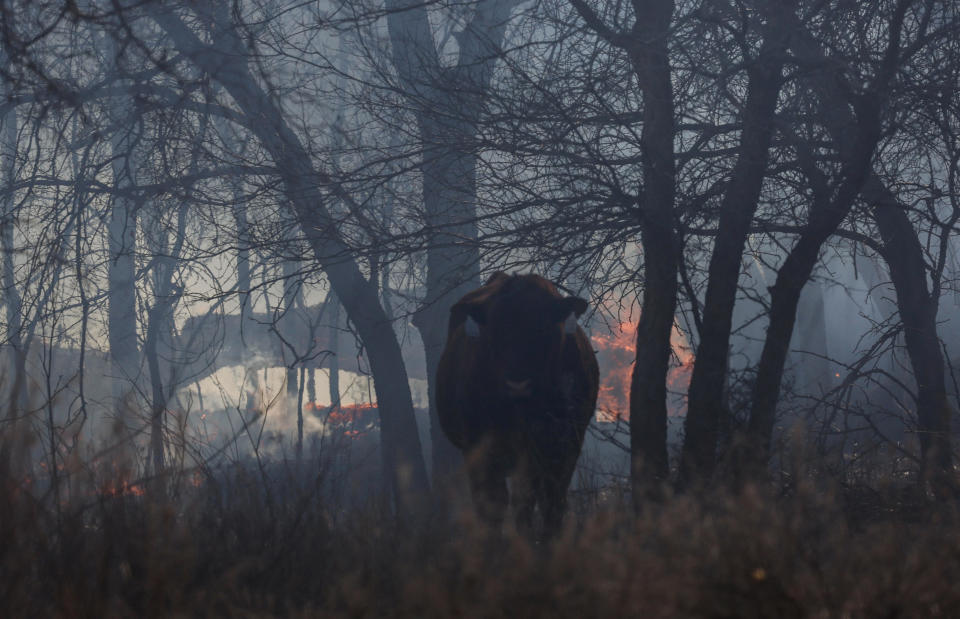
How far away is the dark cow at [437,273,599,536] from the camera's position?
19.6 feet

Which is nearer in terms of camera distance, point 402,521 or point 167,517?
point 167,517

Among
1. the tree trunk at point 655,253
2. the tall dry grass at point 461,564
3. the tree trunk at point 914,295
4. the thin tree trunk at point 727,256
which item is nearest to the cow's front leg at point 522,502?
the tall dry grass at point 461,564

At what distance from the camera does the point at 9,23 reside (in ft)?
13.1

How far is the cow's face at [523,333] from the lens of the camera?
5895 mm

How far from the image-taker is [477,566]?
2.39 meters

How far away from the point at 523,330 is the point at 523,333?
0.07 ft

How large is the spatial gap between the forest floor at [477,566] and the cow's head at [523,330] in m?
2.21

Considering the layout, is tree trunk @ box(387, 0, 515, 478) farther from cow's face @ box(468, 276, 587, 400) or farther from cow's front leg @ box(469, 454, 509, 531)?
cow's front leg @ box(469, 454, 509, 531)

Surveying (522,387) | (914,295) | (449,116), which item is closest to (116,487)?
(522,387)

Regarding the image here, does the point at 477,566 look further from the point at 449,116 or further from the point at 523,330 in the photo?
the point at 449,116

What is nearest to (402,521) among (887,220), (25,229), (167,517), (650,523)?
(167,517)

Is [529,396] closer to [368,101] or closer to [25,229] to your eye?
[368,101]

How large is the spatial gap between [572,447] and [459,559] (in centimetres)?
331

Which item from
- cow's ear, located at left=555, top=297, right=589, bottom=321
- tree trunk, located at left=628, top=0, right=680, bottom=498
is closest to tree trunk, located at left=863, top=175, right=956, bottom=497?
tree trunk, located at left=628, top=0, right=680, bottom=498
